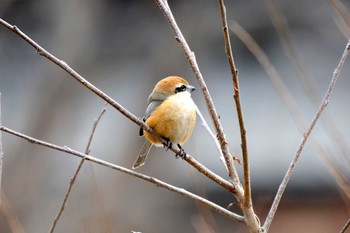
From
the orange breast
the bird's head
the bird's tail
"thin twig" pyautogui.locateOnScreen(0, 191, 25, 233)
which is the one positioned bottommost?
"thin twig" pyautogui.locateOnScreen(0, 191, 25, 233)

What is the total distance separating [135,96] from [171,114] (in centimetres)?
497

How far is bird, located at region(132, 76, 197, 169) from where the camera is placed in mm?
2457

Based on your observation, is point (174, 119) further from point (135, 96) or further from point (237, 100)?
point (135, 96)

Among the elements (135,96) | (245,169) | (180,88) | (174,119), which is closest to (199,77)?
(245,169)

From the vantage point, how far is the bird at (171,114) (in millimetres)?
2457

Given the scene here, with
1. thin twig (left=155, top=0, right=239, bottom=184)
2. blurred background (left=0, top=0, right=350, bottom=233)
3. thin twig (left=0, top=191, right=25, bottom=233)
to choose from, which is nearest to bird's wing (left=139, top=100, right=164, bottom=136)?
thin twig (left=0, top=191, right=25, bottom=233)

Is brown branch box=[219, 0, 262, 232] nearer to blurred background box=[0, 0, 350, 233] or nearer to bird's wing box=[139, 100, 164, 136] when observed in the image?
bird's wing box=[139, 100, 164, 136]

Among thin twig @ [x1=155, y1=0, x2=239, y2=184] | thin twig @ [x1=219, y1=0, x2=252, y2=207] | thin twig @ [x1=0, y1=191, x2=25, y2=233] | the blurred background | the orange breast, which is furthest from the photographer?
the blurred background

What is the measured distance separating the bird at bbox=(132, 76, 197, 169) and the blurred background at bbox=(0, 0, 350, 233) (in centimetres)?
341

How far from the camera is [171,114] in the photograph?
250 cm

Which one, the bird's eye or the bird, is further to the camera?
the bird's eye

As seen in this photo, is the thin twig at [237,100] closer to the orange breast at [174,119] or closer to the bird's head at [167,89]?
the orange breast at [174,119]

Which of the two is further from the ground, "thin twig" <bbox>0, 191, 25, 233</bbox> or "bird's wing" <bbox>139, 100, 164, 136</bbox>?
Answer: "bird's wing" <bbox>139, 100, 164, 136</bbox>

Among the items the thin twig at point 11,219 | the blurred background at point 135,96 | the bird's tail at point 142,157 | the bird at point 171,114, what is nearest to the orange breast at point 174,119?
the bird at point 171,114
